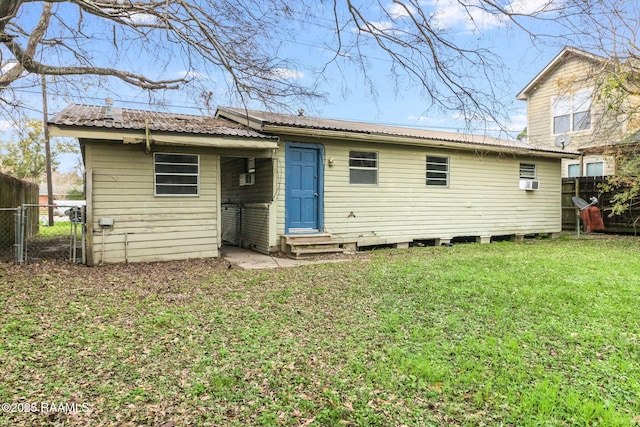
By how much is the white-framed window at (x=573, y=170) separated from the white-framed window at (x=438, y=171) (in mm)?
8784

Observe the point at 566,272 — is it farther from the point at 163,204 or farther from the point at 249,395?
the point at 163,204

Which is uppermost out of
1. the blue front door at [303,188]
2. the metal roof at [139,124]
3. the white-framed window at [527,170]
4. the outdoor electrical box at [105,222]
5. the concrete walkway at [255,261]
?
the metal roof at [139,124]

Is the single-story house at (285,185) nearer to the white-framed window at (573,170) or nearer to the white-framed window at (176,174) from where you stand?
the white-framed window at (176,174)

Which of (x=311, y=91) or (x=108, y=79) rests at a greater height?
(x=108, y=79)

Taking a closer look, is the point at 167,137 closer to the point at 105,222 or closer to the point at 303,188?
the point at 105,222

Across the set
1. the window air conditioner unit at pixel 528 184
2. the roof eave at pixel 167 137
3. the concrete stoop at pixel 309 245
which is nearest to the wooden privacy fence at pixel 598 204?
the window air conditioner unit at pixel 528 184

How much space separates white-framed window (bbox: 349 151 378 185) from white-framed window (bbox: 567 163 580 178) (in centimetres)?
1110

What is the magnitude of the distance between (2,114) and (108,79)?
2.86 metres

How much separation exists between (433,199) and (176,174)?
21.2 feet

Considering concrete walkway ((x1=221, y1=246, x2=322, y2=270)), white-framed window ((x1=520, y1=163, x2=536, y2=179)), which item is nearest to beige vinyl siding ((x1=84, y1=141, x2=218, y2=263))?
concrete walkway ((x1=221, y1=246, x2=322, y2=270))

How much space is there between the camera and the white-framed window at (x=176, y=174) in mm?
7477

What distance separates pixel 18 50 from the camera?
6988mm

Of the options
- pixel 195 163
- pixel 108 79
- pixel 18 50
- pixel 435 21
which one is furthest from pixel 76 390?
pixel 18 50

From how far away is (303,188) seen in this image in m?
8.80
